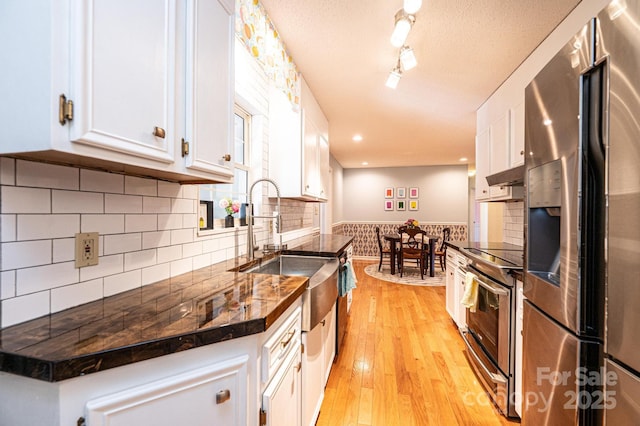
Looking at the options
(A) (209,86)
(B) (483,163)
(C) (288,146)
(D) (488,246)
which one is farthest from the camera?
(B) (483,163)

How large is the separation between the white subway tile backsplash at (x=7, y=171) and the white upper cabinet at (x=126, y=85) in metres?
0.06

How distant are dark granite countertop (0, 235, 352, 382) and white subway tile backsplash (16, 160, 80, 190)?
1.30 ft

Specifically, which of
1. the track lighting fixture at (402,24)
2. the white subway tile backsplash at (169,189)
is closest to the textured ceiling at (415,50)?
the track lighting fixture at (402,24)

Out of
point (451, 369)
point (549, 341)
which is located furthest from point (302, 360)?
point (451, 369)

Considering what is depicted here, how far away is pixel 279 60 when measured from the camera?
1961mm

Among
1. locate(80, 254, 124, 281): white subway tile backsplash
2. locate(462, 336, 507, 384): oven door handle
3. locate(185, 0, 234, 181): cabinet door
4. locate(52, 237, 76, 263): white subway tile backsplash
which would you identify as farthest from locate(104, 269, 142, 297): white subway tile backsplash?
locate(462, 336, 507, 384): oven door handle

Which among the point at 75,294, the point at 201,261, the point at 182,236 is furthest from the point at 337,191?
the point at 75,294

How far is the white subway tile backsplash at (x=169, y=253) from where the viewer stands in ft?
3.99

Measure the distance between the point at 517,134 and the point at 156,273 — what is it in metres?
2.95

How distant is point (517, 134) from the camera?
2.39 meters

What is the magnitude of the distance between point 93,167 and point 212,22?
730mm

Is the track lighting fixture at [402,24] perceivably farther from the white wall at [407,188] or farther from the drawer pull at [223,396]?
the white wall at [407,188]

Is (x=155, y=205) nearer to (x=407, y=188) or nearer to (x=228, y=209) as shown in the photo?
(x=228, y=209)

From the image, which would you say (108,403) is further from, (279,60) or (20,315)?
(279,60)
